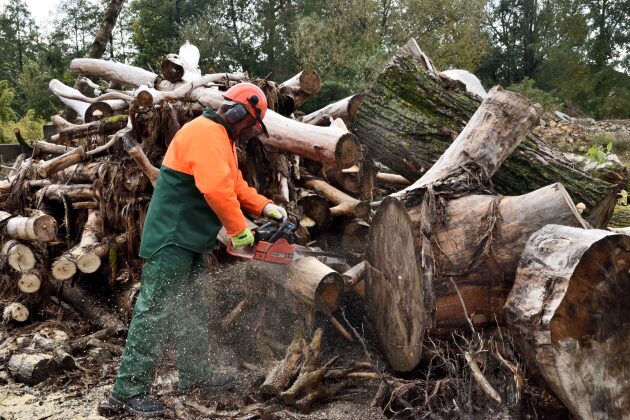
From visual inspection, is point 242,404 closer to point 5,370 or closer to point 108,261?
point 5,370

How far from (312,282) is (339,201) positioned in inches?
65.2

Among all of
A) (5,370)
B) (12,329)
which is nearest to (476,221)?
(5,370)

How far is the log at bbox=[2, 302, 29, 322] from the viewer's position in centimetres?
533

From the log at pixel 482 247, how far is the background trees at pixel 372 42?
1645 cm

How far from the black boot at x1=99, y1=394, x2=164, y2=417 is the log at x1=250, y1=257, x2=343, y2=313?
3.89 ft

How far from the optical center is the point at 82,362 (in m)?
4.60

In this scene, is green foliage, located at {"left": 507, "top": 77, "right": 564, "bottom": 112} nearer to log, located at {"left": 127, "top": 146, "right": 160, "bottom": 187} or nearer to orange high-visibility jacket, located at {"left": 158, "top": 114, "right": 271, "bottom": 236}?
log, located at {"left": 127, "top": 146, "right": 160, "bottom": 187}

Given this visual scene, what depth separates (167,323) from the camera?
394 cm

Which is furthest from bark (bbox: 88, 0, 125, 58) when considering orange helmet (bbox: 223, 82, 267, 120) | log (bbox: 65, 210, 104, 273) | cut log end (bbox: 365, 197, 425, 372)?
cut log end (bbox: 365, 197, 425, 372)

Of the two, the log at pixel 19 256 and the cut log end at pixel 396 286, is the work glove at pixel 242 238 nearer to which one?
the cut log end at pixel 396 286

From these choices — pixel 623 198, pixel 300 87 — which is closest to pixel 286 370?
pixel 300 87

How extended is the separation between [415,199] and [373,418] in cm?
143

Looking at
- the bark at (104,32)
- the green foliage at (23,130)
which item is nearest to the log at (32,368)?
the bark at (104,32)

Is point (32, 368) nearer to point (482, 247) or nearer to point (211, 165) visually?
point (211, 165)
